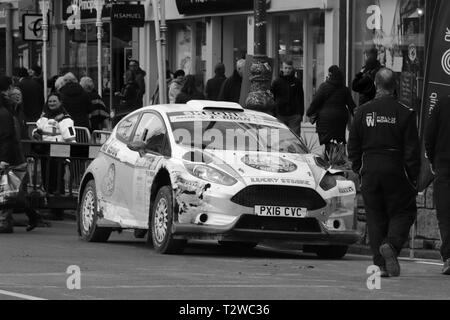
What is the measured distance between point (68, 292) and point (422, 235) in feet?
22.5

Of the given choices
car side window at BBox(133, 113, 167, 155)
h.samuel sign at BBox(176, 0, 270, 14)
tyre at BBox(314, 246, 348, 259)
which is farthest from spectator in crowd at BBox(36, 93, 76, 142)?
h.samuel sign at BBox(176, 0, 270, 14)

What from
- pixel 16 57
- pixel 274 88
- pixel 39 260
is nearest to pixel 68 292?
pixel 39 260

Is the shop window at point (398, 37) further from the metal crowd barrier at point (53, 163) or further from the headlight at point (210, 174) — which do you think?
the headlight at point (210, 174)

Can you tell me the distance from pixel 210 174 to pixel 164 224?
76 cm

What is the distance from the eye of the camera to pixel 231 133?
53.3ft

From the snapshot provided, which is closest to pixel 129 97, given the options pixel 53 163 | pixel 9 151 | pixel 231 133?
pixel 53 163

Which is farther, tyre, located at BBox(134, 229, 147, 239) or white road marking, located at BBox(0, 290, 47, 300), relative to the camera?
tyre, located at BBox(134, 229, 147, 239)

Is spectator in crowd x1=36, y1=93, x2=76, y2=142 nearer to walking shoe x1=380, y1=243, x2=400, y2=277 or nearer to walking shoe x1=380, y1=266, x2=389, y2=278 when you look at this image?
walking shoe x1=380, y1=266, x2=389, y2=278

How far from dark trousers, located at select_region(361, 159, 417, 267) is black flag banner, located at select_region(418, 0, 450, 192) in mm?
2253

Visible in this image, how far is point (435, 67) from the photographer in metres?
15.9

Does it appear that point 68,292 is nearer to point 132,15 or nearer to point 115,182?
point 115,182

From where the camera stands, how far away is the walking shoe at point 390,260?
516 inches

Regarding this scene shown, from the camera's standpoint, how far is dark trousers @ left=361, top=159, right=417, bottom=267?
523 inches

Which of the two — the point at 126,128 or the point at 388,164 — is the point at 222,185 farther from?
the point at 126,128
